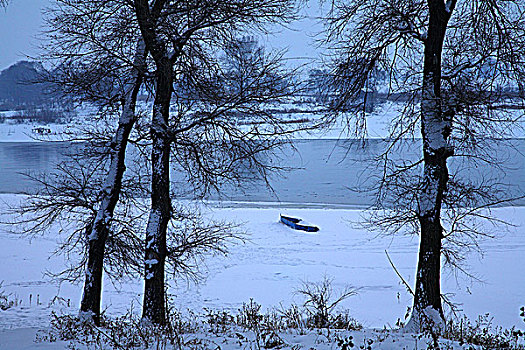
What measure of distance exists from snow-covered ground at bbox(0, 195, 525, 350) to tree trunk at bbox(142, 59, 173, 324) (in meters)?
1.78

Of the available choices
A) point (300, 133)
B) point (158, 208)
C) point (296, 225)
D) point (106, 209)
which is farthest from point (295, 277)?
point (300, 133)

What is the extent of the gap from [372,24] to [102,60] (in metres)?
4.43

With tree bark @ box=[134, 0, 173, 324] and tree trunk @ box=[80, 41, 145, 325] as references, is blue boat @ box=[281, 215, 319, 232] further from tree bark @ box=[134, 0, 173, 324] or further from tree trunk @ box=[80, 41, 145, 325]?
tree bark @ box=[134, 0, 173, 324]

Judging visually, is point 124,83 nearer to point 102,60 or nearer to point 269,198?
point 102,60

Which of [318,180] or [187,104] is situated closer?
[187,104]

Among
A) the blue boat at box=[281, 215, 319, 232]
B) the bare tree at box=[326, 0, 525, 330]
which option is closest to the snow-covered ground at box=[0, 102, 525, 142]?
the bare tree at box=[326, 0, 525, 330]

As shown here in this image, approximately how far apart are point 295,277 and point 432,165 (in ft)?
28.0

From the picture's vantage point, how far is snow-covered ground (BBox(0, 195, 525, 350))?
12273 millimetres

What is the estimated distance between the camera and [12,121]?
8956cm

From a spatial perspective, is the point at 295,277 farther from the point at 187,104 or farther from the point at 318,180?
the point at 318,180

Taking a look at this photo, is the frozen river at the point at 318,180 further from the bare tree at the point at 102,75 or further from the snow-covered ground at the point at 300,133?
the bare tree at the point at 102,75

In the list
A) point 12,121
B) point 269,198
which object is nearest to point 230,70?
point 269,198

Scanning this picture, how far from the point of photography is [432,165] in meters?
7.17

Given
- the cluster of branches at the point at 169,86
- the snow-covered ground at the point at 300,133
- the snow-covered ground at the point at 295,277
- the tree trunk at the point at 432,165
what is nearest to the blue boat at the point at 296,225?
the snow-covered ground at the point at 295,277
